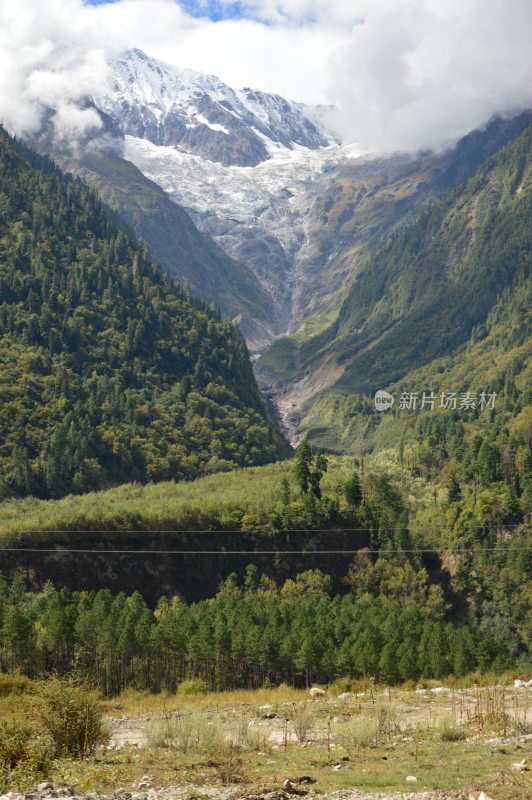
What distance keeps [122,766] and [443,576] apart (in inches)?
4244

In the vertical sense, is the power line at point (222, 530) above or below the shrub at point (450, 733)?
above

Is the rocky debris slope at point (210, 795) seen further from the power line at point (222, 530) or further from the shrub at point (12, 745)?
the power line at point (222, 530)

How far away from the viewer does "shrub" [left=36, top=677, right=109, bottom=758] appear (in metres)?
32.9

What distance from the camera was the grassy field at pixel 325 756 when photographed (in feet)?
93.5

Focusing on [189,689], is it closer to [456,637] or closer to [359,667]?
[359,667]

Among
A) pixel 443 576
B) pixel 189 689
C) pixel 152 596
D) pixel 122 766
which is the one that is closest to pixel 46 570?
pixel 152 596

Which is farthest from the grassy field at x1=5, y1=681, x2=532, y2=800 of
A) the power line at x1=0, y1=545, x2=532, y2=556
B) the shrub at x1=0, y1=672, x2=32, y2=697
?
the power line at x1=0, y1=545, x2=532, y2=556

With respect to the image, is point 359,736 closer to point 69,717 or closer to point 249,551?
point 69,717

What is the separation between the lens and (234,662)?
8281 centimetres

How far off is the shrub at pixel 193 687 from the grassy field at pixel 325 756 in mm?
27196

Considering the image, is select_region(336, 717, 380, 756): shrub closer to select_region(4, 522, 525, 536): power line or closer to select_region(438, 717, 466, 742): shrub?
select_region(438, 717, 466, 742): shrub

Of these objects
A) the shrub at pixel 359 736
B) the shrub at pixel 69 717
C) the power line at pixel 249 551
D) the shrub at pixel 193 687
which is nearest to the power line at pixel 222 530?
the power line at pixel 249 551

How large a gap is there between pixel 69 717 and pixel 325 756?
8.89 m

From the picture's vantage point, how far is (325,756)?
3353 cm
